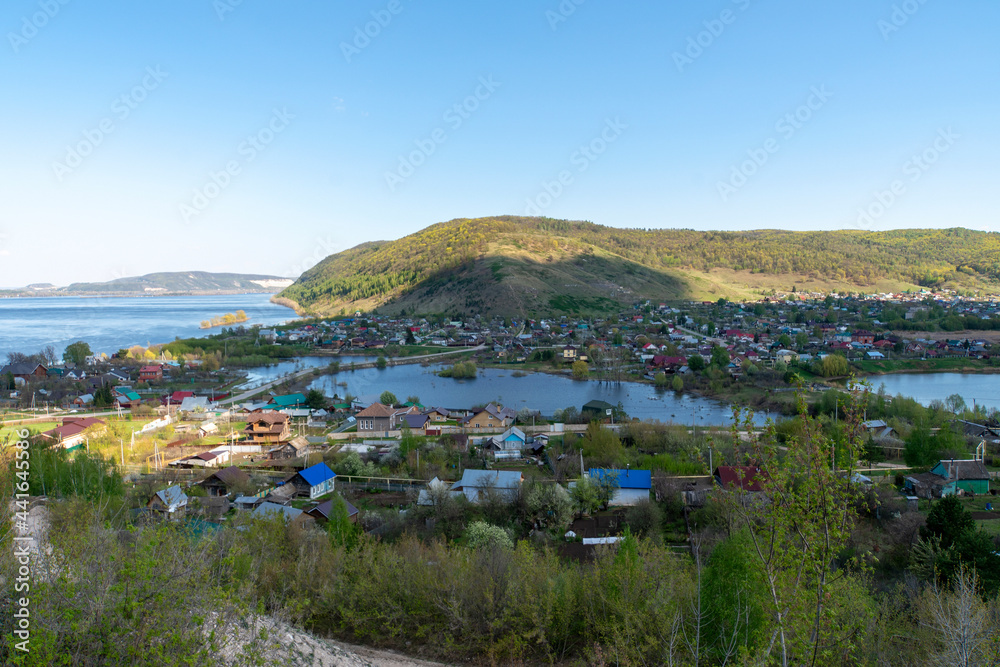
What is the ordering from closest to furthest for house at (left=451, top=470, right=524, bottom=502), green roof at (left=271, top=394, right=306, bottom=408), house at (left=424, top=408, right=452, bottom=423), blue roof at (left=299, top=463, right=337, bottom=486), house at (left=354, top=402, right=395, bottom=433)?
house at (left=451, top=470, right=524, bottom=502), blue roof at (left=299, top=463, right=337, bottom=486), house at (left=354, top=402, right=395, bottom=433), house at (left=424, top=408, right=452, bottom=423), green roof at (left=271, top=394, right=306, bottom=408)

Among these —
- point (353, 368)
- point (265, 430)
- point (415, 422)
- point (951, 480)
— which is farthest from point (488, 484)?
point (353, 368)

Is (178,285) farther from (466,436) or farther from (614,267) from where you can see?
(466,436)

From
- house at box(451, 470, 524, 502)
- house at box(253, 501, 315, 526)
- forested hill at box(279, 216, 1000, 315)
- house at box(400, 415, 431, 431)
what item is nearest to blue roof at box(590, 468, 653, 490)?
house at box(451, 470, 524, 502)

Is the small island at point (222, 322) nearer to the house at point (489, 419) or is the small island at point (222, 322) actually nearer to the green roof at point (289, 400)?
the green roof at point (289, 400)

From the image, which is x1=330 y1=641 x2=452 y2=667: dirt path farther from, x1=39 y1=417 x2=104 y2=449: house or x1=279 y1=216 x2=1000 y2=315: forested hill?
x1=279 y1=216 x2=1000 y2=315: forested hill

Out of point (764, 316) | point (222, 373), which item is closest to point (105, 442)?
point (222, 373)

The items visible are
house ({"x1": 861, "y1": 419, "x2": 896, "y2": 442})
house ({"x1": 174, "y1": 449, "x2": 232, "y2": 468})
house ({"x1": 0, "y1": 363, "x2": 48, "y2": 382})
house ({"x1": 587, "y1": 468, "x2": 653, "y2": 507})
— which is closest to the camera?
house ({"x1": 587, "y1": 468, "x2": 653, "y2": 507})
